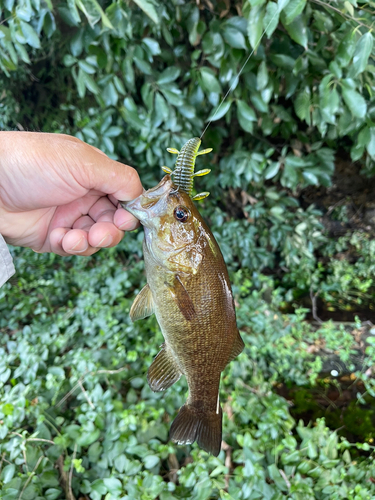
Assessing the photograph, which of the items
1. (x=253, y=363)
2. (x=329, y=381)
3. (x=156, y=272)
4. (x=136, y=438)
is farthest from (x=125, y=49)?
(x=329, y=381)

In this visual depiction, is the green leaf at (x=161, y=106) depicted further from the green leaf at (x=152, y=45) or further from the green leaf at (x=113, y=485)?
the green leaf at (x=113, y=485)

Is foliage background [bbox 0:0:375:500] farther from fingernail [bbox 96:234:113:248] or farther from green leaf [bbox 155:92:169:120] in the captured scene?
fingernail [bbox 96:234:113:248]

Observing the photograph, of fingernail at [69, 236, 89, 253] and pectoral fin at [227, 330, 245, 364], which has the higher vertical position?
fingernail at [69, 236, 89, 253]

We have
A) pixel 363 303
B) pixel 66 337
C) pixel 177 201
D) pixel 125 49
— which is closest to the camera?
pixel 177 201

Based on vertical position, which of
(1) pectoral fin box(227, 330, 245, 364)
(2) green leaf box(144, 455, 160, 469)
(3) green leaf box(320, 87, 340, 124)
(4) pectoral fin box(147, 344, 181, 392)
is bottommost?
(2) green leaf box(144, 455, 160, 469)

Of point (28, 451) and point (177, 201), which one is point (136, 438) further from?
point (177, 201)

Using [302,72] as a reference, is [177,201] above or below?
below

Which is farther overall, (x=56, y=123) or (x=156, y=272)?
(x=56, y=123)

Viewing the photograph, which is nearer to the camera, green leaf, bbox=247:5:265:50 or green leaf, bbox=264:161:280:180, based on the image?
green leaf, bbox=247:5:265:50

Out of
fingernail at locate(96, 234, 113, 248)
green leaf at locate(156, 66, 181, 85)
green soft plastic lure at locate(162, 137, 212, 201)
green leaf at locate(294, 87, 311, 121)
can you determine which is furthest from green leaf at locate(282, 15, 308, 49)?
fingernail at locate(96, 234, 113, 248)
